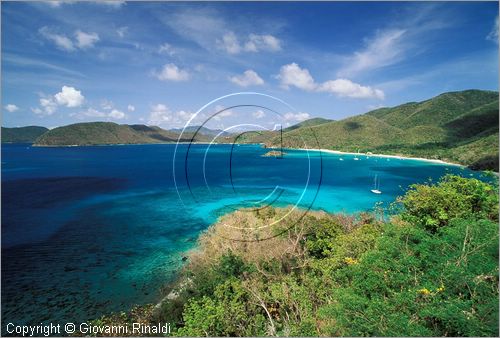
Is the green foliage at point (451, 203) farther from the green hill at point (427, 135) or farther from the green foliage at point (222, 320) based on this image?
the green hill at point (427, 135)

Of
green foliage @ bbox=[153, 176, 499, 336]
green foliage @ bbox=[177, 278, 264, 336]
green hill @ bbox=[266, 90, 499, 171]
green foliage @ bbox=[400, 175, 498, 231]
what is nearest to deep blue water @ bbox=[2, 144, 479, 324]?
green foliage @ bbox=[153, 176, 499, 336]

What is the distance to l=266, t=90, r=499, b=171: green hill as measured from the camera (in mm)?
109375

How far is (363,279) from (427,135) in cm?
16881

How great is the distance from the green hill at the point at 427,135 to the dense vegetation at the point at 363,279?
266ft

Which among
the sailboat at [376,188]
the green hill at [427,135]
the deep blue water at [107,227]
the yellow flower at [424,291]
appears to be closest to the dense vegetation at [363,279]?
the yellow flower at [424,291]

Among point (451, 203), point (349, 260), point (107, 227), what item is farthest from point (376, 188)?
point (349, 260)

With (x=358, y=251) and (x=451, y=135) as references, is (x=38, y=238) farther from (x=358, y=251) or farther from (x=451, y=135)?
(x=451, y=135)

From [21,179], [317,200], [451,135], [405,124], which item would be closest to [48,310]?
[317,200]

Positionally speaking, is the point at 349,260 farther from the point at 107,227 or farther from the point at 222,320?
the point at 107,227

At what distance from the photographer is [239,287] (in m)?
15.7

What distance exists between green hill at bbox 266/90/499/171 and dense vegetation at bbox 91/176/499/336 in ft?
266

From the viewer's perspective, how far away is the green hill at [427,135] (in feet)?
359

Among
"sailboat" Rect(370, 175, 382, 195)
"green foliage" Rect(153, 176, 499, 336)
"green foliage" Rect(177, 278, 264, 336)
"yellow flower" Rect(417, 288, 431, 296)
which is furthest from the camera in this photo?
"sailboat" Rect(370, 175, 382, 195)

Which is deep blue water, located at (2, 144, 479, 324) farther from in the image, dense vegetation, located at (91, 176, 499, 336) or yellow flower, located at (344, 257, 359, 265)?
yellow flower, located at (344, 257, 359, 265)
